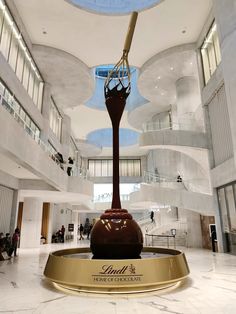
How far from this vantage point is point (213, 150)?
16391 millimetres

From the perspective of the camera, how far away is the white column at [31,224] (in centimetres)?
1992

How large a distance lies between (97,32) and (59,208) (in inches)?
769

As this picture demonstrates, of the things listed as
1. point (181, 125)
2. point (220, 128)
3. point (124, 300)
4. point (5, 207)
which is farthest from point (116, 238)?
point (181, 125)

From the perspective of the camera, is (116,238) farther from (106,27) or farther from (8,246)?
(106,27)

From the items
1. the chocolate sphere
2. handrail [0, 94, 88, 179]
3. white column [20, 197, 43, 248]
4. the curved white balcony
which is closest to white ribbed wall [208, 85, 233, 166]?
the curved white balcony

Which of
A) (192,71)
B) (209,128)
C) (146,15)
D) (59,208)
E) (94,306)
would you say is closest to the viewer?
(94,306)

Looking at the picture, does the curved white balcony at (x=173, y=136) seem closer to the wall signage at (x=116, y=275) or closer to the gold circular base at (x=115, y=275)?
the gold circular base at (x=115, y=275)

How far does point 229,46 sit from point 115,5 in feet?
47.2

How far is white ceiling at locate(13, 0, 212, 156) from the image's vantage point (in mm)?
15078

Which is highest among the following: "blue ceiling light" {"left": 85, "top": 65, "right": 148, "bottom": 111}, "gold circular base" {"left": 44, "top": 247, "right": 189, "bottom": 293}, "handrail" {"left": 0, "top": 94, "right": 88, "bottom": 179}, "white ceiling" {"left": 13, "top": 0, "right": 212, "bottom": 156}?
"blue ceiling light" {"left": 85, "top": 65, "right": 148, "bottom": 111}

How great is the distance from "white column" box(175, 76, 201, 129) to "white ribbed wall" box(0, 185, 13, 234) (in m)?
13.1

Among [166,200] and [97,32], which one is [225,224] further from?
[97,32]

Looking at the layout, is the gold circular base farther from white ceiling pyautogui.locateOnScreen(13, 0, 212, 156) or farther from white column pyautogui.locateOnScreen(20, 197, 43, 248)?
white column pyautogui.locateOnScreen(20, 197, 43, 248)

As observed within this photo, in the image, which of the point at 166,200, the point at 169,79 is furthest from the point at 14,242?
the point at 169,79
